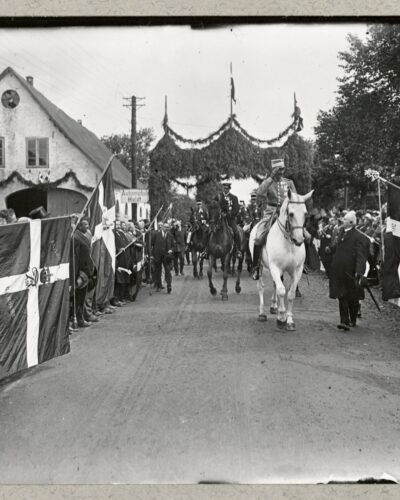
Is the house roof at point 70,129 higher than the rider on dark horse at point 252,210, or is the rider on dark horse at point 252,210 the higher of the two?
the house roof at point 70,129

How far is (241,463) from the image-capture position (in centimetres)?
471

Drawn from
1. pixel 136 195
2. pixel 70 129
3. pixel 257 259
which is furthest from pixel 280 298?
pixel 70 129

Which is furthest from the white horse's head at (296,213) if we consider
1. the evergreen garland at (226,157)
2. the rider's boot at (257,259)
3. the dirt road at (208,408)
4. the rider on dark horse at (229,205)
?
the rider on dark horse at (229,205)

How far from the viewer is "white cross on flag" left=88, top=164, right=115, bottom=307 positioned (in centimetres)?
1004

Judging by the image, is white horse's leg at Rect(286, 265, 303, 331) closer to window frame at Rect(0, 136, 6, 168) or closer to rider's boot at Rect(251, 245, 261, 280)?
rider's boot at Rect(251, 245, 261, 280)

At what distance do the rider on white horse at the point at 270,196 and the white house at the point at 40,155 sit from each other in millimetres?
11502

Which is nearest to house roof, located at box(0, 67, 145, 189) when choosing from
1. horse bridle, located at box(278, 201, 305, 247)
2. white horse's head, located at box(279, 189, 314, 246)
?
horse bridle, located at box(278, 201, 305, 247)

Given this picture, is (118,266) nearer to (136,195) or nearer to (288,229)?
(288,229)

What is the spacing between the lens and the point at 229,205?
1538 centimetres

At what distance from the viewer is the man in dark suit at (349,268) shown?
9.99 meters

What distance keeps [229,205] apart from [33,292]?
922 centimetres

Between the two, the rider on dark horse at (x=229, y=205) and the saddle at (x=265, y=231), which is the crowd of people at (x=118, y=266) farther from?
the saddle at (x=265, y=231)

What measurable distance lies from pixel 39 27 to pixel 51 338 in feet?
11.2

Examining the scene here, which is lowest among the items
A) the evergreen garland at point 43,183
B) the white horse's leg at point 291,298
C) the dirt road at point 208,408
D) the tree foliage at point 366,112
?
the dirt road at point 208,408
